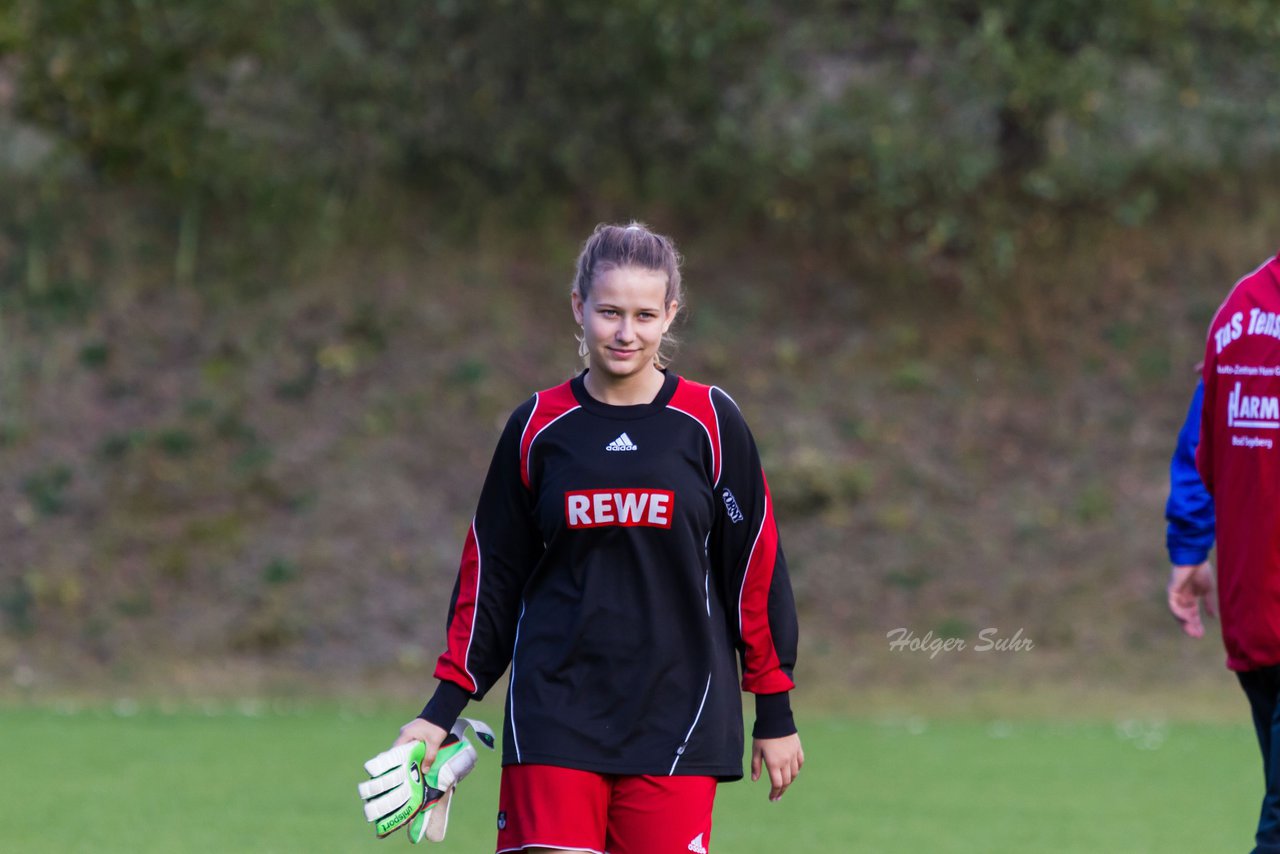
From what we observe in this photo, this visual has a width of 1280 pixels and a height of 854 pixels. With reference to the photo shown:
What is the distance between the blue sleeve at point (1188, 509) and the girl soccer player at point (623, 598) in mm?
1022

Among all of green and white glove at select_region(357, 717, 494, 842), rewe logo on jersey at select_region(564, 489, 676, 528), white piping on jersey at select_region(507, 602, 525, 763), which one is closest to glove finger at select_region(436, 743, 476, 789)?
green and white glove at select_region(357, 717, 494, 842)

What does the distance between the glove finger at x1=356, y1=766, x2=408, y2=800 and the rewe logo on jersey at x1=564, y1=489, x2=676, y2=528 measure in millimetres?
613

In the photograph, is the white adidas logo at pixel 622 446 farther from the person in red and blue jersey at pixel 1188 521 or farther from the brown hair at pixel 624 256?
the person in red and blue jersey at pixel 1188 521

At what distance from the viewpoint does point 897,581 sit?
1361 cm

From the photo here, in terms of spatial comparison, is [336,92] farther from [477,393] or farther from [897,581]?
[897,581]

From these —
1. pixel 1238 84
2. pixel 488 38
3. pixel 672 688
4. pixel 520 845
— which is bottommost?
pixel 520 845

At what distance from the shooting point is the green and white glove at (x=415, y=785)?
3361 millimetres

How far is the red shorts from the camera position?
135 inches

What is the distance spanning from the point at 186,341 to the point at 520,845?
12.7 metres

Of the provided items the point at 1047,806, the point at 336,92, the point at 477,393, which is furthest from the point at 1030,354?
the point at 1047,806

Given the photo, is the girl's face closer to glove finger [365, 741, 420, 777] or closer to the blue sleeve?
glove finger [365, 741, 420, 777]

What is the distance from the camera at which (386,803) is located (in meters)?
3.36

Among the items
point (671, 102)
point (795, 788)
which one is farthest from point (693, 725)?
point (671, 102)

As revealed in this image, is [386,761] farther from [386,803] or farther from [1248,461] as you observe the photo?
[1248,461]
